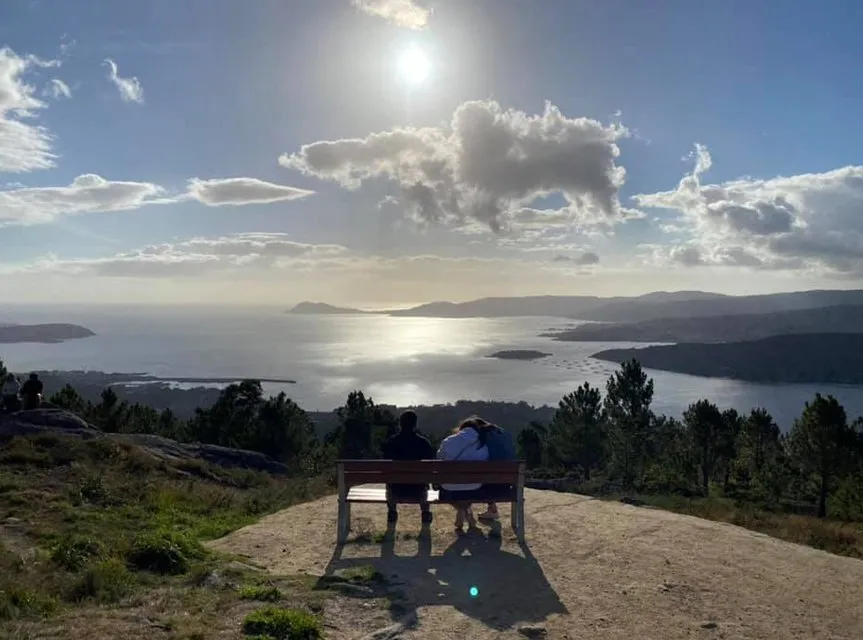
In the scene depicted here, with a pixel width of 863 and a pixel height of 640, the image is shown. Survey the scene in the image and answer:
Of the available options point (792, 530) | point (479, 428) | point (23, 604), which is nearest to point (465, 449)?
point (479, 428)

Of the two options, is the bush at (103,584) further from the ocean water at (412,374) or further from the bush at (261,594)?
the ocean water at (412,374)

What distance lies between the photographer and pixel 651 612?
5086mm

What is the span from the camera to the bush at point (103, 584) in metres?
4.66

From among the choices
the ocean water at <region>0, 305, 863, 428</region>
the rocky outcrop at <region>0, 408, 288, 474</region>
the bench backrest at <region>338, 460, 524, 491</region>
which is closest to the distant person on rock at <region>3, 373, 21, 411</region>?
the rocky outcrop at <region>0, 408, 288, 474</region>

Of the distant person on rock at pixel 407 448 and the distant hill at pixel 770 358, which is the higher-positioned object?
the distant person on rock at pixel 407 448

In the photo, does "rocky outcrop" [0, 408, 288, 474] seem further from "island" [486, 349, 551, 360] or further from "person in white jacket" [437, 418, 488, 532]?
"island" [486, 349, 551, 360]

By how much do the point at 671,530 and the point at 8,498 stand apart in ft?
26.1

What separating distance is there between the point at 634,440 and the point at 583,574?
36.8 m

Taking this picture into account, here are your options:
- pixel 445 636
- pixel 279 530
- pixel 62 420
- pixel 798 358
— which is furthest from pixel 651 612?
pixel 798 358

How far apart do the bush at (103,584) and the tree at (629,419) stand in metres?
35.2

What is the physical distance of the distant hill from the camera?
163 metres

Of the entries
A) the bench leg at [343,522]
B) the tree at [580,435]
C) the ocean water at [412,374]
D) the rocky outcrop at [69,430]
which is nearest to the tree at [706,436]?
the tree at [580,435]

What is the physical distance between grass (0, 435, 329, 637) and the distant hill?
160598mm

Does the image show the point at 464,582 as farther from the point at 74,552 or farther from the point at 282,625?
the point at 74,552
